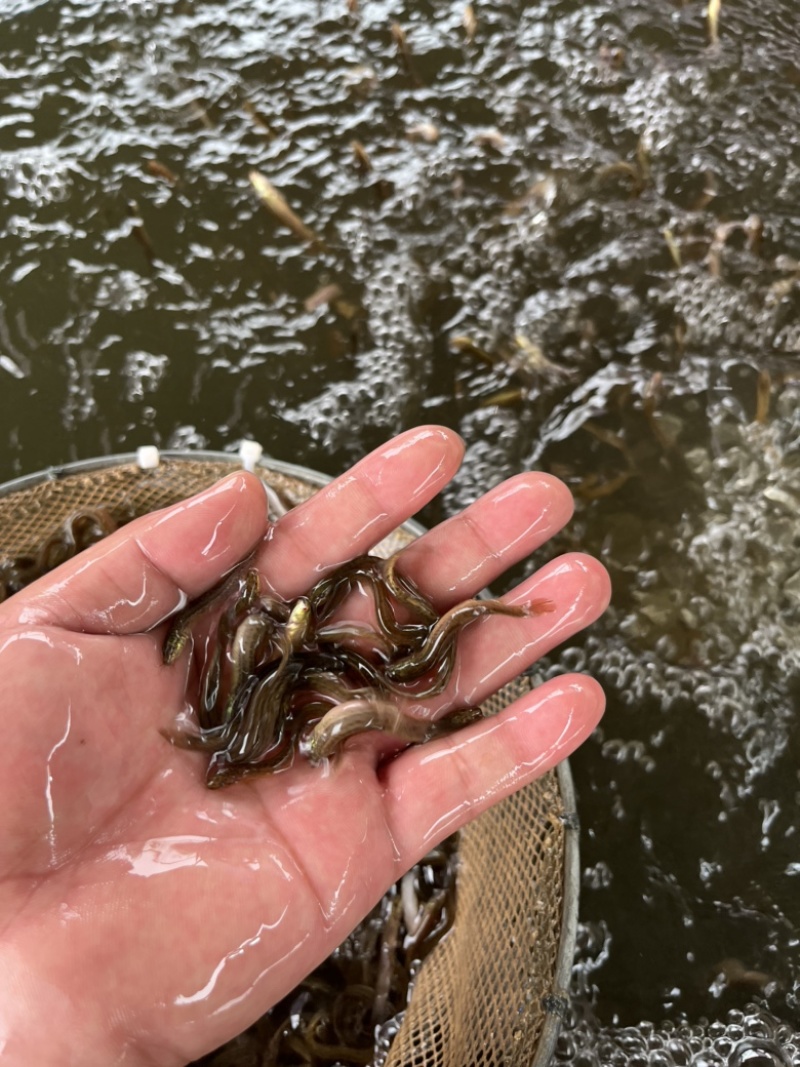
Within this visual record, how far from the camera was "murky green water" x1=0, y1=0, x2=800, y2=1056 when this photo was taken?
2.29 metres

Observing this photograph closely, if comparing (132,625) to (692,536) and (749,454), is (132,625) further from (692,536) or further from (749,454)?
(749,454)

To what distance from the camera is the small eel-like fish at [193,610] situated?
183cm

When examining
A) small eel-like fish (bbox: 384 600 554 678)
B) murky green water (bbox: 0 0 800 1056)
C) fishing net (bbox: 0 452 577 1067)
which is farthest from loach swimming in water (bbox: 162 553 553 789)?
murky green water (bbox: 0 0 800 1056)

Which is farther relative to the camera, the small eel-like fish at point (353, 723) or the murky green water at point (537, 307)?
the murky green water at point (537, 307)

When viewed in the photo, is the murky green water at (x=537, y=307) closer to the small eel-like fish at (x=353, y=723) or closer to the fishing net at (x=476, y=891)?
the fishing net at (x=476, y=891)

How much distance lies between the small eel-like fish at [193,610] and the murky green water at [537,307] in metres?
0.89

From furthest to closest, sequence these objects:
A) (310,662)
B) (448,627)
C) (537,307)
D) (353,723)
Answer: (537,307) → (310,662) → (448,627) → (353,723)

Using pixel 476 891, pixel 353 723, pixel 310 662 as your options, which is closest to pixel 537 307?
pixel 310 662

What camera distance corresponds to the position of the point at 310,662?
192cm

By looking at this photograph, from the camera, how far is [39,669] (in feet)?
5.24

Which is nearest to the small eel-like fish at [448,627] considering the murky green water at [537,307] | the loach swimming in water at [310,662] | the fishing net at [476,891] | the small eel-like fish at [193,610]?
the loach swimming in water at [310,662]

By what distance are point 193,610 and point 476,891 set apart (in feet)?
3.16

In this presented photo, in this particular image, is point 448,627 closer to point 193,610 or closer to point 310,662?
point 310,662

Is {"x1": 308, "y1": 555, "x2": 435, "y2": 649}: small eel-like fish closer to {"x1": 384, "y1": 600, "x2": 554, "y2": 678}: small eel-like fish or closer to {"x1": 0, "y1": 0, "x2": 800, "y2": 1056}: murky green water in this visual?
{"x1": 384, "y1": 600, "x2": 554, "y2": 678}: small eel-like fish
